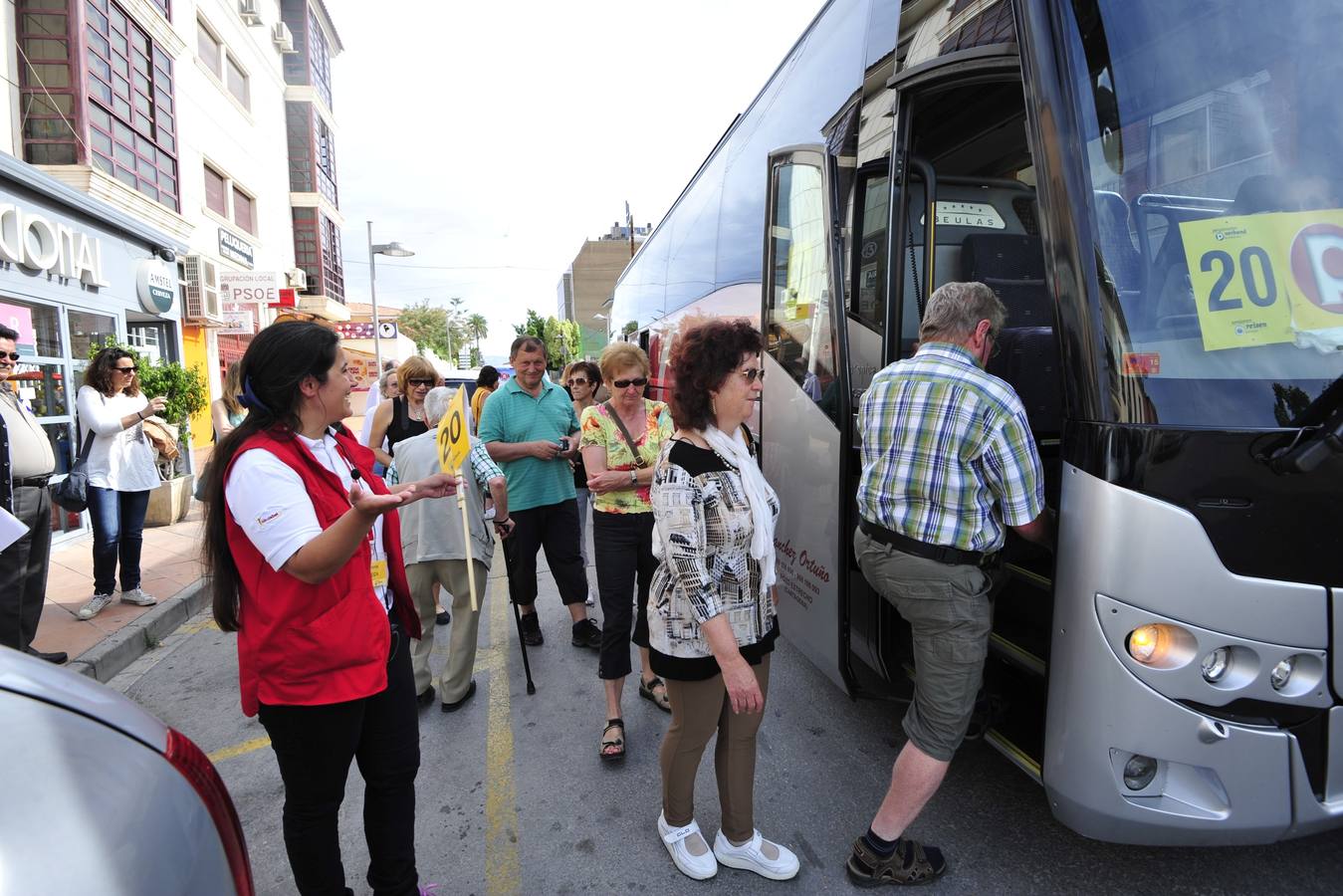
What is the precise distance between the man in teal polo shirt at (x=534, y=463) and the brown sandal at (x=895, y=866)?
2.44m

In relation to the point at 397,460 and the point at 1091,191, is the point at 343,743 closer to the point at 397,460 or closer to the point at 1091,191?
the point at 397,460

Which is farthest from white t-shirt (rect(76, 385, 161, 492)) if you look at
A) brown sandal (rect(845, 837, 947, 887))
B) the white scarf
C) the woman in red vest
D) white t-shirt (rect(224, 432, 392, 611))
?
brown sandal (rect(845, 837, 947, 887))

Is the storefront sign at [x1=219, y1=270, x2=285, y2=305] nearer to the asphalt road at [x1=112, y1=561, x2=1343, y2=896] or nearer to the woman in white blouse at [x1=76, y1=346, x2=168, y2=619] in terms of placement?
the woman in white blouse at [x1=76, y1=346, x2=168, y2=619]

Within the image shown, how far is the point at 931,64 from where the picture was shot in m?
2.58

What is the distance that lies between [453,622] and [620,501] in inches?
45.7

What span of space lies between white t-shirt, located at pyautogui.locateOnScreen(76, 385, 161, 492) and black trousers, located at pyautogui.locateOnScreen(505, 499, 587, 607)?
299cm

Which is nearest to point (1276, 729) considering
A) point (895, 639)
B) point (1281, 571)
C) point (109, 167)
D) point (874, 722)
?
point (1281, 571)

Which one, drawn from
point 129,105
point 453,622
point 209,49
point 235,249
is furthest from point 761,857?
point 209,49

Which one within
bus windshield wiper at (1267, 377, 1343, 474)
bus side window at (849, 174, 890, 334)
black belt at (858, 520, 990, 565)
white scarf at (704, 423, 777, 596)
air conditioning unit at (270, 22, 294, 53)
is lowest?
black belt at (858, 520, 990, 565)

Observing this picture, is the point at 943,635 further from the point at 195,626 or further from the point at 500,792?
the point at 195,626

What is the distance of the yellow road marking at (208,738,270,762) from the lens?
11.6 ft

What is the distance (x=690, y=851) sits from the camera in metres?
2.56

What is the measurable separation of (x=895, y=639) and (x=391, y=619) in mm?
1999

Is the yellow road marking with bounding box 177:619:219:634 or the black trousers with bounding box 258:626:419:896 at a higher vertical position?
the black trousers with bounding box 258:626:419:896
